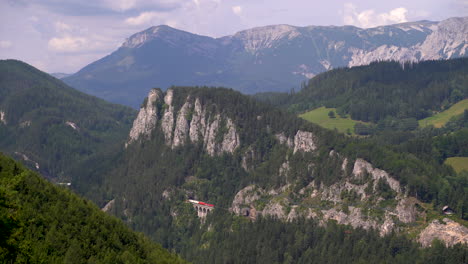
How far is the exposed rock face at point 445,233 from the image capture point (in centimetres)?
11875

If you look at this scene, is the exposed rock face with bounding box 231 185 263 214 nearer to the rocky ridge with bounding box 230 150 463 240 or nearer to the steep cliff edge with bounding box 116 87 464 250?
the rocky ridge with bounding box 230 150 463 240

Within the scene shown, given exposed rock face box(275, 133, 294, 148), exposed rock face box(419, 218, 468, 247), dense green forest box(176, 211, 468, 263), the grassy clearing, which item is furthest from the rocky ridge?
→ the grassy clearing

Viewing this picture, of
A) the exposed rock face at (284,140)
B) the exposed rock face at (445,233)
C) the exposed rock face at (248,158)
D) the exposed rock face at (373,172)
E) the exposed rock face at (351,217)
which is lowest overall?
the exposed rock face at (351,217)

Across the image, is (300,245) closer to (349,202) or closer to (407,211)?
(349,202)

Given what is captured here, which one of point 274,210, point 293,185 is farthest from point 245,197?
point 293,185

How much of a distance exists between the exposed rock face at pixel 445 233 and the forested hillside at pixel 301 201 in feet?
1.59

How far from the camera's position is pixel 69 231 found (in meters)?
93.5

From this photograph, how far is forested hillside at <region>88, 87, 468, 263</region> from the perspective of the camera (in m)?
130

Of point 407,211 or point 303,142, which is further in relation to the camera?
point 303,142

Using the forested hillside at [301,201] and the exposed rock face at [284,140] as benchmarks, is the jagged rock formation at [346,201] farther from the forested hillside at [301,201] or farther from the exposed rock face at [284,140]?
the exposed rock face at [284,140]

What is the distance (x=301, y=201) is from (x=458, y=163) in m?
50.1

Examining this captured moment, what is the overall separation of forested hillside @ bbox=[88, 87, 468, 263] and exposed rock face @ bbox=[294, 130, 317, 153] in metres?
0.40

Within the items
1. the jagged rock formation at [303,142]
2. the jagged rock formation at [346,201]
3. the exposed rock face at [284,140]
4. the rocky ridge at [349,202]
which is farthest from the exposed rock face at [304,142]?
the rocky ridge at [349,202]

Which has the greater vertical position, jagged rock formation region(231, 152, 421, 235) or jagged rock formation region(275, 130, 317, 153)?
jagged rock formation region(275, 130, 317, 153)
